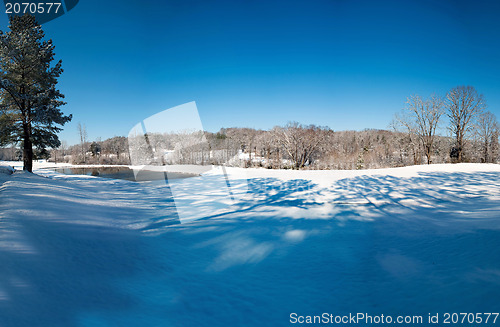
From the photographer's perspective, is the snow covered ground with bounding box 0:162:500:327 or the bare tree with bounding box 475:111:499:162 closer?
the snow covered ground with bounding box 0:162:500:327

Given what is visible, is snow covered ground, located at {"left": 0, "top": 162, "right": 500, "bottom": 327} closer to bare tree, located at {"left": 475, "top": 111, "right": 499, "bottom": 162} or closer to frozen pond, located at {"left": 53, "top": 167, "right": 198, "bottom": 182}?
frozen pond, located at {"left": 53, "top": 167, "right": 198, "bottom": 182}

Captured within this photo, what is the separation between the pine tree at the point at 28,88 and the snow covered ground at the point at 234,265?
12.9 metres

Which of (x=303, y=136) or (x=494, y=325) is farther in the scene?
(x=303, y=136)

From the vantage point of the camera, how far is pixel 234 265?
4340 mm

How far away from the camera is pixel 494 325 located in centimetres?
A: 246

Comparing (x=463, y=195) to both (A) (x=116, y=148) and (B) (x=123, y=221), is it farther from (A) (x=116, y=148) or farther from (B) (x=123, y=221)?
(A) (x=116, y=148)

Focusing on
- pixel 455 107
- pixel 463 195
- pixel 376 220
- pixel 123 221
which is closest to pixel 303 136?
pixel 455 107

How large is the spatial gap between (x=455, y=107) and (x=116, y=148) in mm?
91789

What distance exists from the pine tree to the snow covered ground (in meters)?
12.9

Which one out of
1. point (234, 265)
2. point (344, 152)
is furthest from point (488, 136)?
point (234, 265)

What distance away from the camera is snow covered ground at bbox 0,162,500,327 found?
285 centimetres

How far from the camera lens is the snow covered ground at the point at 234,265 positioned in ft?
9.36

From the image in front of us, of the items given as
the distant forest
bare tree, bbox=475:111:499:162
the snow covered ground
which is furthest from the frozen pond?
Answer: bare tree, bbox=475:111:499:162

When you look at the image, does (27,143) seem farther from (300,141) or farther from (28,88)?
(300,141)
